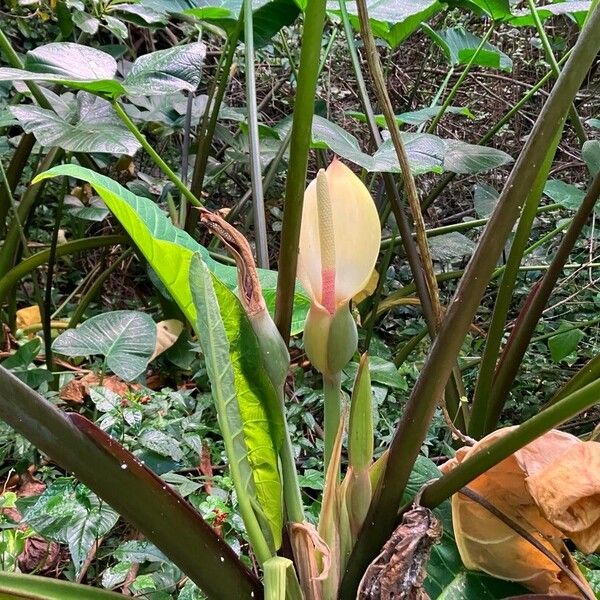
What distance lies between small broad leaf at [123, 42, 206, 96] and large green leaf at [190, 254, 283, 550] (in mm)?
353

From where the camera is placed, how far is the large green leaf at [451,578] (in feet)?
1.48

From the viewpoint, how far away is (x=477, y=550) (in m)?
0.45

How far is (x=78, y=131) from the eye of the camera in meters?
0.73

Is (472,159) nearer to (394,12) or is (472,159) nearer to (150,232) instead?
(394,12)

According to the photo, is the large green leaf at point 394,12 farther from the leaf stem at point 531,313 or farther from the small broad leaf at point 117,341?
the small broad leaf at point 117,341

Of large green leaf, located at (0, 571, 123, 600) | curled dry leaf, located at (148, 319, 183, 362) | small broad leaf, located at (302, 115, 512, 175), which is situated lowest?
curled dry leaf, located at (148, 319, 183, 362)

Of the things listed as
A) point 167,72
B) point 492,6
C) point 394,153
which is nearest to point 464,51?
point 492,6

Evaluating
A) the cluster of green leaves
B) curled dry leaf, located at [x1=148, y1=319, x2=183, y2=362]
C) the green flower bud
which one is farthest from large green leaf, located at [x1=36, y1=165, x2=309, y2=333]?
curled dry leaf, located at [x1=148, y1=319, x2=183, y2=362]

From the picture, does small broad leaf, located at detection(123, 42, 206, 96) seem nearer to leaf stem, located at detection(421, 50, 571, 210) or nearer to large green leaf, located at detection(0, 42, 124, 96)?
large green leaf, located at detection(0, 42, 124, 96)

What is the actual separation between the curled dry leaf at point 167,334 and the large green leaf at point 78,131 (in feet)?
1.19

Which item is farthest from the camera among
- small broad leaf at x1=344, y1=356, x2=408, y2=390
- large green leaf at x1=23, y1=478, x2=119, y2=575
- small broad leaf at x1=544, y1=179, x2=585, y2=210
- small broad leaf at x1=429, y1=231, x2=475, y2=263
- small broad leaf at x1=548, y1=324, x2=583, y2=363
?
small broad leaf at x1=429, y1=231, x2=475, y2=263

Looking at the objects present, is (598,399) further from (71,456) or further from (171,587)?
(171,587)

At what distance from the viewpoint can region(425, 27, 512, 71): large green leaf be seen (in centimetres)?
110

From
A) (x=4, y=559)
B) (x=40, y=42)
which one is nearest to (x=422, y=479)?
(x=4, y=559)
